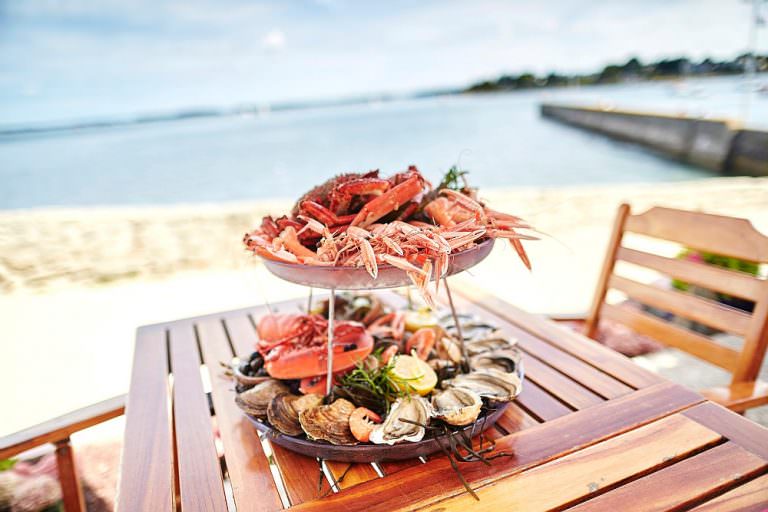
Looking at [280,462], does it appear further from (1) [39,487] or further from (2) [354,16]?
(2) [354,16]

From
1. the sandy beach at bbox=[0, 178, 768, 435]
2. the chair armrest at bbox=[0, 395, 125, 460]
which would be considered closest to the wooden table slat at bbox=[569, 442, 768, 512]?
the sandy beach at bbox=[0, 178, 768, 435]

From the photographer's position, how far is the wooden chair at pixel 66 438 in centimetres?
167

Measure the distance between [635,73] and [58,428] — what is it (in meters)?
56.3

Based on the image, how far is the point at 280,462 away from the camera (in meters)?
1.28

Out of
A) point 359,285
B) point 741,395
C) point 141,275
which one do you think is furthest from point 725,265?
point 141,275

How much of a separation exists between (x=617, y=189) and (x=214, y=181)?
2247cm

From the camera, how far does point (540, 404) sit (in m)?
1.51

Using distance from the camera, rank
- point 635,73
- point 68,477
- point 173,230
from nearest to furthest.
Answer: point 68,477, point 173,230, point 635,73

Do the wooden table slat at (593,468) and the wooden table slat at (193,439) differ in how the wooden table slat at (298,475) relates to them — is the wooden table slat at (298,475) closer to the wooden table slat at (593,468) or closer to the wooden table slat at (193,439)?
the wooden table slat at (193,439)

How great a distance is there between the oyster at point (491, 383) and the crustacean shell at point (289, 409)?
17.3 inches

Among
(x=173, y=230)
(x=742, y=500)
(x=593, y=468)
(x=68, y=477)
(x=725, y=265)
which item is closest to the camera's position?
(x=742, y=500)

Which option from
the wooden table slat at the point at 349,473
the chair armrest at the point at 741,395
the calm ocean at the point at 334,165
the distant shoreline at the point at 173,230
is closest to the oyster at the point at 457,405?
the wooden table slat at the point at 349,473

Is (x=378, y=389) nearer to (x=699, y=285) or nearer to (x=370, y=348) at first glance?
(x=370, y=348)

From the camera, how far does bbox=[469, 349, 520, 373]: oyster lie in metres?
1.58
